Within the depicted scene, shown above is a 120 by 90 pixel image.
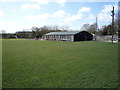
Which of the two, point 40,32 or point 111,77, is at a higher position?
point 40,32

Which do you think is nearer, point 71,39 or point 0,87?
point 0,87

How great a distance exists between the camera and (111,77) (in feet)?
14.2

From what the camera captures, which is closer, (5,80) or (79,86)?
(79,86)

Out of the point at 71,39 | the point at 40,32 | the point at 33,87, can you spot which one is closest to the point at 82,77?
the point at 33,87

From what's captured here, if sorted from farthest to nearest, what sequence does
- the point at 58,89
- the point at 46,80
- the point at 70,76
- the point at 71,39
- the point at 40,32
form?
the point at 40,32
the point at 71,39
the point at 70,76
the point at 46,80
the point at 58,89

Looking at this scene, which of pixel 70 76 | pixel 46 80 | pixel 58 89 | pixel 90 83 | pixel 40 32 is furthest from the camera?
pixel 40 32

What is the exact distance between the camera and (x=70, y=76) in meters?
4.48

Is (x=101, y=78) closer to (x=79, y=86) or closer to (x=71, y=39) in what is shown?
(x=79, y=86)

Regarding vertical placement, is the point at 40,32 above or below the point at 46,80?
above

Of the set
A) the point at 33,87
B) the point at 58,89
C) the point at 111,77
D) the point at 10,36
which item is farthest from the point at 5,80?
the point at 10,36

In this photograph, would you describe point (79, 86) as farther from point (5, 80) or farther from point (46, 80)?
point (5, 80)

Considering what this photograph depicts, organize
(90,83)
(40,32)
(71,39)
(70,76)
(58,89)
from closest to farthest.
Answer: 1. (58,89)
2. (90,83)
3. (70,76)
4. (71,39)
5. (40,32)

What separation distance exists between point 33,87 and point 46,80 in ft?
2.07

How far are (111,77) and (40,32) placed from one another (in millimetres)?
55375
